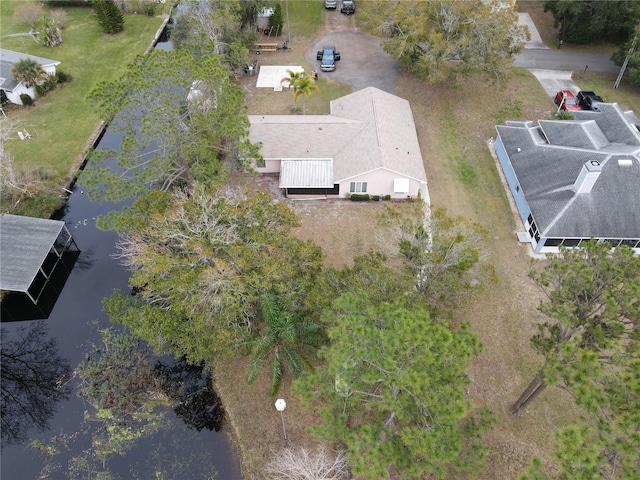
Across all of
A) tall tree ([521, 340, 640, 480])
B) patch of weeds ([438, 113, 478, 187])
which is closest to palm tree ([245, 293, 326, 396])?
tall tree ([521, 340, 640, 480])

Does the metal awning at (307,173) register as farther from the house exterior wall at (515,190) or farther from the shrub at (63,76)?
the shrub at (63,76)

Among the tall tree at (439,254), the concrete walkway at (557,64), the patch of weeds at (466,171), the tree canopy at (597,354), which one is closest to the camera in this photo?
the tree canopy at (597,354)

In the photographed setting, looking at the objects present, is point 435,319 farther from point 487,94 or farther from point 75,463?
point 487,94

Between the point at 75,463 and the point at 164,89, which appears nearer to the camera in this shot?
the point at 75,463

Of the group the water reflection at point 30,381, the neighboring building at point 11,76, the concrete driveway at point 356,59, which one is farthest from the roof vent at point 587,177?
the neighboring building at point 11,76

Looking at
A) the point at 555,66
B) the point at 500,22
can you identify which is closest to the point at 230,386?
the point at 500,22

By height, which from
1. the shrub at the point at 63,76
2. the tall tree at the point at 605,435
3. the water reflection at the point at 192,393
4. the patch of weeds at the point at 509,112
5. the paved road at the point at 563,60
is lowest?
the water reflection at the point at 192,393

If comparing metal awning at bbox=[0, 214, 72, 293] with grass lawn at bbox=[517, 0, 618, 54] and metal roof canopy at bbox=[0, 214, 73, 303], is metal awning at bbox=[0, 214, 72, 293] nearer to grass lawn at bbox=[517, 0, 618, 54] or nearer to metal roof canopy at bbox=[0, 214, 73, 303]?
metal roof canopy at bbox=[0, 214, 73, 303]
